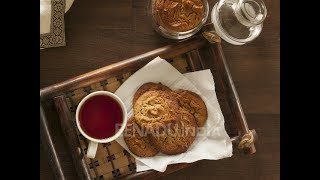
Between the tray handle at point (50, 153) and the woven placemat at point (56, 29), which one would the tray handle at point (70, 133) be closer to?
the tray handle at point (50, 153)

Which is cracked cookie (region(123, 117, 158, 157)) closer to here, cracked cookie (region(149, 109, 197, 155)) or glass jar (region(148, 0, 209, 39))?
cracked cookie (region(149, 109, 197, 155))

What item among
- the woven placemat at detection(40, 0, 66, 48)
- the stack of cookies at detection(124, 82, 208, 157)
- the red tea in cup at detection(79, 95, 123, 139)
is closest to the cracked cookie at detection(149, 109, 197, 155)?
the stack of cookies at detection(124, 82, 208, 157)

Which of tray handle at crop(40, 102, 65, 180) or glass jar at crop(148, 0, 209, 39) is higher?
glass jar at crop(148, 0, 209, 39)

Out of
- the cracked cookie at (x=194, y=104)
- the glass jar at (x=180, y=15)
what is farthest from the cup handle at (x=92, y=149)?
the glass jar at (x=180, y=15)

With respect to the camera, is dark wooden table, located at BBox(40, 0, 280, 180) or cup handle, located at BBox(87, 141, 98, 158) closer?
cup handle, located at BBox(87, 141, 98, 158)

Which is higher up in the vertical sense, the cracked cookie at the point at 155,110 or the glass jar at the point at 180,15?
the glass jar at the point at 180,15

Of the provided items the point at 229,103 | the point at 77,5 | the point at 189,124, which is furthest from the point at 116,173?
the point at 77,5

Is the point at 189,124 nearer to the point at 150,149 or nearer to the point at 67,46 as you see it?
the point at 150,149
